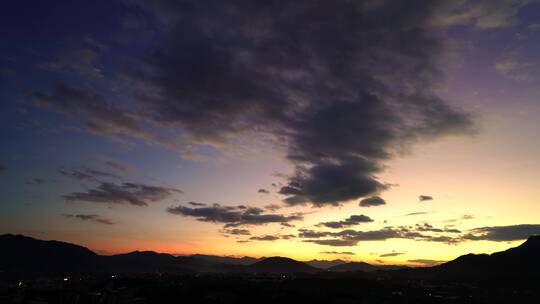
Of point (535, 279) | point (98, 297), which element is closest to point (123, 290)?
point (98, 297)

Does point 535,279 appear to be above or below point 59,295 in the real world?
above

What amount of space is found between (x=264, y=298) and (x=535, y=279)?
398 feet

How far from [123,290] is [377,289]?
92182 millimetres

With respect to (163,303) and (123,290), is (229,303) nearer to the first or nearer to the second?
(163,303)

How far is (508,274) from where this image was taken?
7239 inches

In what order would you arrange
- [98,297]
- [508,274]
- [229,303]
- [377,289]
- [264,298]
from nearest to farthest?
[229,303], [264,298], [98,297], [377,289], [508,274]

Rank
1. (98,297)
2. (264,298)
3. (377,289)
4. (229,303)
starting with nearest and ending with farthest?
(229,303) < (264,298) < (98,297) < (377,289)

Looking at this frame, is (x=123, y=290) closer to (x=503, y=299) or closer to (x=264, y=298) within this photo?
(x=264, y=298)

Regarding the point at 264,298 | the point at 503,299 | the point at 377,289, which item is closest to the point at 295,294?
the point at 264,298

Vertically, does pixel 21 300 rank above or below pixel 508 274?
below

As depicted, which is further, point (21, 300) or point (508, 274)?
point (508, 274)

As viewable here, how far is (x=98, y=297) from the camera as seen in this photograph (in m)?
119

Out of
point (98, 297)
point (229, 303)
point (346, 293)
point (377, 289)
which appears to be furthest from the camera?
point (377, 289)

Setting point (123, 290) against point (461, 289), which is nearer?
point (123, 290)
